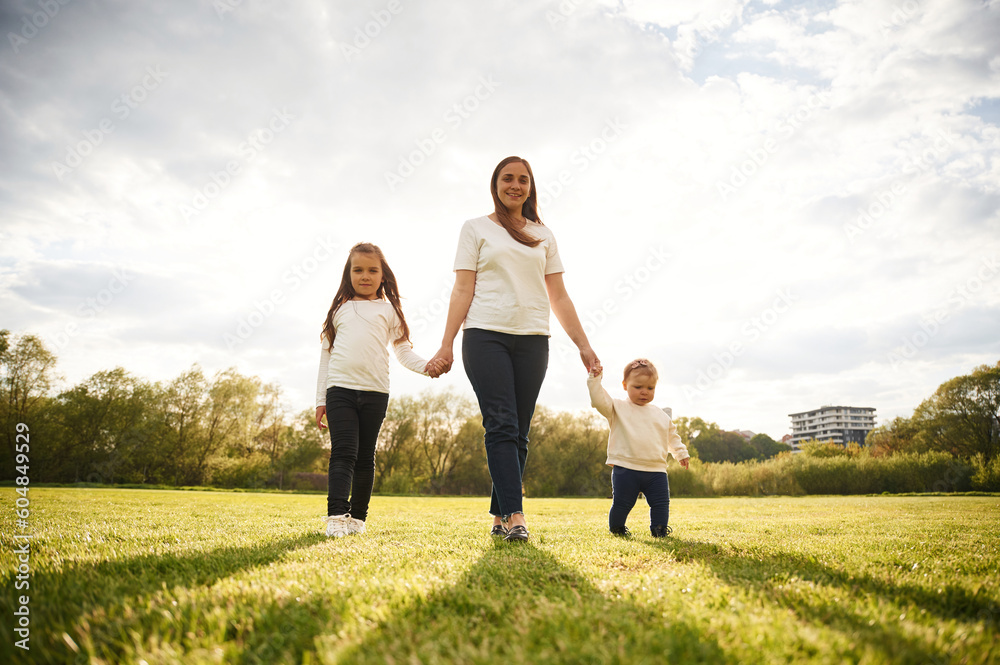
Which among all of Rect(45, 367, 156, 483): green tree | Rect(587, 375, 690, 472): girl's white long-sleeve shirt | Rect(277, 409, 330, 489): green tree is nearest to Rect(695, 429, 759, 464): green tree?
Rect(277, 409, 330, 489): green tree

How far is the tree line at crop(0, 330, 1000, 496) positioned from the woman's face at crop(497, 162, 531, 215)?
29.3m

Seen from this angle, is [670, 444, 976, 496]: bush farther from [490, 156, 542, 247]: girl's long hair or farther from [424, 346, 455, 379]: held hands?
[424, 346, 455, 379]: held hands

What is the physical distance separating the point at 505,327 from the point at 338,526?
6.88 ft

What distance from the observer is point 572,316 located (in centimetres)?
423

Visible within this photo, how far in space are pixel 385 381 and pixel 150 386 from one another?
40.1 m

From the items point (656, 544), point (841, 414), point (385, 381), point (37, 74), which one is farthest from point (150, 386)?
point (841, 414)

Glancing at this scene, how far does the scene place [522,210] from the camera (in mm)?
4281

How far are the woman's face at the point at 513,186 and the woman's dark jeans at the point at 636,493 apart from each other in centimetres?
249

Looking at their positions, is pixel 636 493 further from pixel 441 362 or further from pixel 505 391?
pixel 441 362

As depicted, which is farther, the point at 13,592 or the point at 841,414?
the point at 841,414

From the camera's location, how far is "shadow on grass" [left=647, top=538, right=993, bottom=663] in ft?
4.13

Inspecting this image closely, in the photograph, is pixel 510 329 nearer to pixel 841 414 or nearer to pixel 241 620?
pixel 241 620

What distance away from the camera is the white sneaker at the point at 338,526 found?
384cm

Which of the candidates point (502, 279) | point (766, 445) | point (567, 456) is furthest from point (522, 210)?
point (766, 445)
